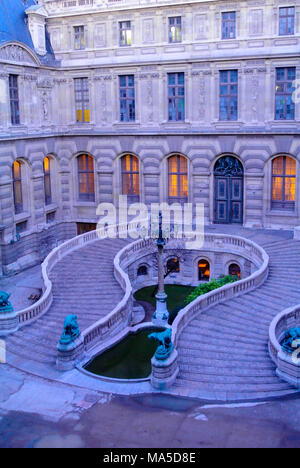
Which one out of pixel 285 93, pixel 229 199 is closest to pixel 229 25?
pixel 285 93

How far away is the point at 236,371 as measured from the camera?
21.8m

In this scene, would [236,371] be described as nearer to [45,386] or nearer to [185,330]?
[185,330]

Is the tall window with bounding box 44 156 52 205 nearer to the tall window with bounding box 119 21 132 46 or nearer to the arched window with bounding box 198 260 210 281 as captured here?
the tall window with bounding box 119 21 132 46

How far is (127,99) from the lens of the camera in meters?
39.8

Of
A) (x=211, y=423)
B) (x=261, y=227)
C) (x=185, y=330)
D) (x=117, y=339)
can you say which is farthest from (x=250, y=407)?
(x=261, y=227)

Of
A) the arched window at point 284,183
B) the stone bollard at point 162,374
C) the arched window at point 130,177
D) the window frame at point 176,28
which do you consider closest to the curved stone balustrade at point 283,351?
the stone bollard at point 162,374

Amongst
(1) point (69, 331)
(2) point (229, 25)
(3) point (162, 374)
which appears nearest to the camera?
(3) point (162, 374)

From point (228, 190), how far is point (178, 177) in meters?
3.89

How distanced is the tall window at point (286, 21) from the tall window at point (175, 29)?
709 centimetres

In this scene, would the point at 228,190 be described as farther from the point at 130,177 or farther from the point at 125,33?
the point at 125,33

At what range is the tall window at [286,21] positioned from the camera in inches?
1385
